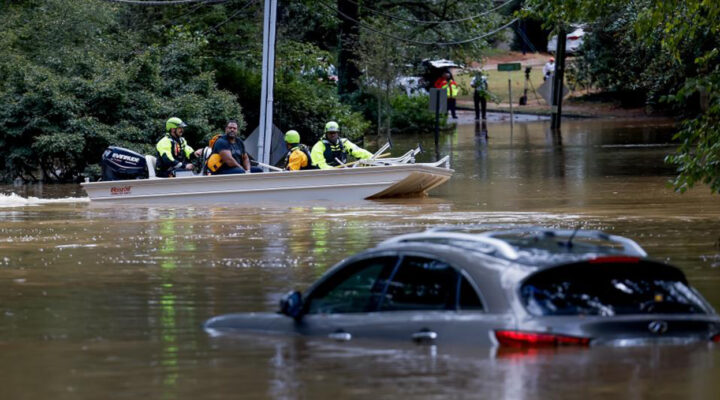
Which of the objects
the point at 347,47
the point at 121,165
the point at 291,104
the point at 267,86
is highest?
the point at 347,47

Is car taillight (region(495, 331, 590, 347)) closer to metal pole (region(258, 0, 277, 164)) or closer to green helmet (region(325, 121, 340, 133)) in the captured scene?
green helmet (region(325, 121, 340, 133))

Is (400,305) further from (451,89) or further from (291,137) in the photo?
(451,89)

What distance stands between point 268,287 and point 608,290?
20.6 feet

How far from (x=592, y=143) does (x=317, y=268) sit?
26.2 metres

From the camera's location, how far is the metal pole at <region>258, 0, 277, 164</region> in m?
28.2

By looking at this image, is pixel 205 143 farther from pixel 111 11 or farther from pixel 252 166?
pixel 111 11

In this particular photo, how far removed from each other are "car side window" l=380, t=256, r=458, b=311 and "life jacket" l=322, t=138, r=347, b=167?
17.5m

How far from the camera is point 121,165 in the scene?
84.7 ft

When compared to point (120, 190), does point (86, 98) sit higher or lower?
higher

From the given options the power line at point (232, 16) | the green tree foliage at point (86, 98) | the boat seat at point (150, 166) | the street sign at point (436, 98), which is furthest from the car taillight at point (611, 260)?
the street sign at point (436, 98)

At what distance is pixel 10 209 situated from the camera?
24141 mm

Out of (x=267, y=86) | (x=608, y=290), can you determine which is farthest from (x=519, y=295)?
(x=267, y=86)

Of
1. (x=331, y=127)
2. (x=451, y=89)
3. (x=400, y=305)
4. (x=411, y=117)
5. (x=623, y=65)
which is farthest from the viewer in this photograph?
(x=451, y=89)

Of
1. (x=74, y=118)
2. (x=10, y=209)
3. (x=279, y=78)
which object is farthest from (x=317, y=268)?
(x=279, y=78)
